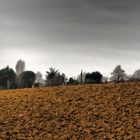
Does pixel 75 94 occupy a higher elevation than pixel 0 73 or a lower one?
lower

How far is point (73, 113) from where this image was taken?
3034cm

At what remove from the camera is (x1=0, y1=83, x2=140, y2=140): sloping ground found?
26500mm

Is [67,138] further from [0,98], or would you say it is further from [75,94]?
[0,98]

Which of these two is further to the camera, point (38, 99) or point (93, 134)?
point (38, 99)

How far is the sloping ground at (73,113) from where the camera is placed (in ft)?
86.9

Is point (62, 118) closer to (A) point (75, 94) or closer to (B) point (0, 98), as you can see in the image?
(A) point (75, 94)

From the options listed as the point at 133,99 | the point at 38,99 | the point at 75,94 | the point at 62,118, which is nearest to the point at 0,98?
the point at 38,99

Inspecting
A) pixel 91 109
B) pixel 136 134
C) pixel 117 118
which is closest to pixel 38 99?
pixel 91 109

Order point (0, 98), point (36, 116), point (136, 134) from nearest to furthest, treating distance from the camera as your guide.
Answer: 1. point (136, 134)
2. point (36, 116)
3. point (0, 98)

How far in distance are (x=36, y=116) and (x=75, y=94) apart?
5041mm

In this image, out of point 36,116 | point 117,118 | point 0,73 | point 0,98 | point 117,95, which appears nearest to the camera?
point 117,118

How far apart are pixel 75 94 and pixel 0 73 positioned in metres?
59.6

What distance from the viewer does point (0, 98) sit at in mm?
36938

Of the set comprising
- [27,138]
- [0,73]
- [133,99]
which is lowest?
[27,138]
